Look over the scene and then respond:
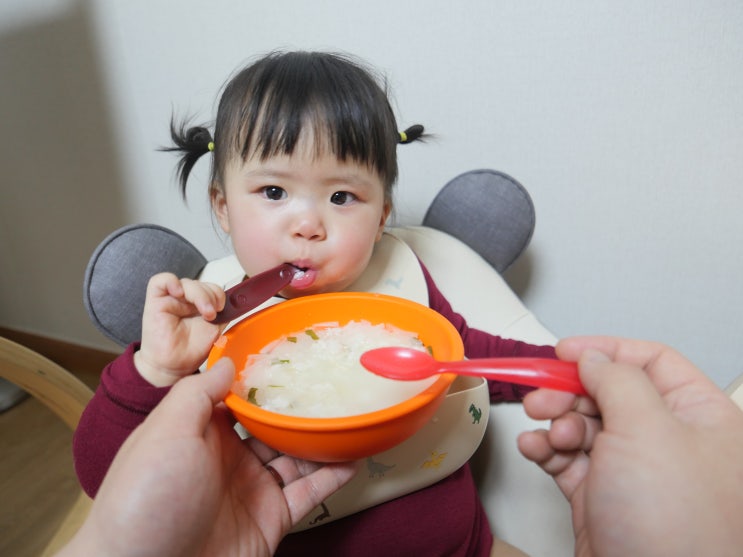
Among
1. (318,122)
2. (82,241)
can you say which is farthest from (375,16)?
(82,241)

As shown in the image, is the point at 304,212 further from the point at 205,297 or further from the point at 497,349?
the point at 497,349

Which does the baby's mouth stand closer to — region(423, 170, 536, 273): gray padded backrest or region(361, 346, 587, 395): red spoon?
region(361, 346, 587, 395): red spoon

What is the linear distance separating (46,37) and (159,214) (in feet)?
1.65

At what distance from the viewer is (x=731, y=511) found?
401mm

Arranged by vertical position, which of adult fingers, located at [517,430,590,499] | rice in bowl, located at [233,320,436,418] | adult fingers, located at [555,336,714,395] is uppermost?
adult fingers, located at [555,336,714,395]

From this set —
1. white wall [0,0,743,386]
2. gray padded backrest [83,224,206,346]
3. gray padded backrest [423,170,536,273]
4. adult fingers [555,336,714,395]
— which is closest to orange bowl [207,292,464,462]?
adult fingers [555,336,714,395]

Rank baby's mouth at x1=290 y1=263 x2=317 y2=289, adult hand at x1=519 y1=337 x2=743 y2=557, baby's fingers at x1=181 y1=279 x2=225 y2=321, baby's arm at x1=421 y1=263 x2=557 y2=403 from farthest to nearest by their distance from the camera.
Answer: baby's arm at x1=421 y1=263 x2=557 y2=403, baby's mouth at x1=290 y1=263 x2=317 y2=289, baby's fingers at x1=181 y1=279 x2=225 y2=321, adult hand at x1=519 y1=337 x2=743 y2=557

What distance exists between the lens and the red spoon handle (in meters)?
0.47

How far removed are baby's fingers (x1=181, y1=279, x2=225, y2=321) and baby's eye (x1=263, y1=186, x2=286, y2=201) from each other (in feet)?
0.50

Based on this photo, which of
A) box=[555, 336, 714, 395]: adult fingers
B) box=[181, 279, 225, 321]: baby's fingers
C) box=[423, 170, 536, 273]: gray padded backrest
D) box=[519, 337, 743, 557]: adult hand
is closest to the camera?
box=[519, 337, 743, 557]: adult hand

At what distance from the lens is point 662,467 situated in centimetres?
40

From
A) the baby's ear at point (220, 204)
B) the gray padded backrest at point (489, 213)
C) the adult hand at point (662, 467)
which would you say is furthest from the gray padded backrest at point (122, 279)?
the adult hand at point (662, 467)

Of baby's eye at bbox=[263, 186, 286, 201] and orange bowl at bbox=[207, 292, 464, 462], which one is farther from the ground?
baby's eye at bbox=[263, 186, 286, 201]

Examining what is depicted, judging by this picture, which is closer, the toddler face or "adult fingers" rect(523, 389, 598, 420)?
"adult fingers" rect(523, 389, 598, 420)
